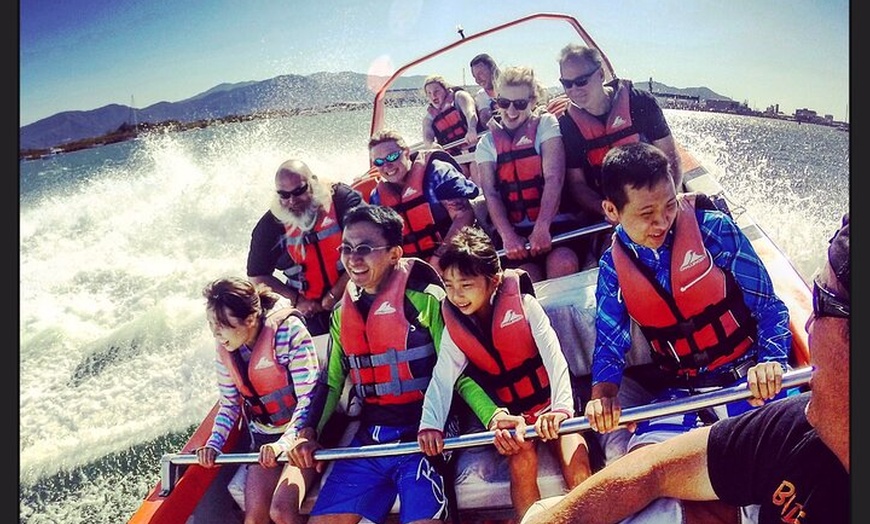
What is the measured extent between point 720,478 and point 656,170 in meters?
0.56

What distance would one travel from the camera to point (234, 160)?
14.0ft

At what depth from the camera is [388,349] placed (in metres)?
1.53

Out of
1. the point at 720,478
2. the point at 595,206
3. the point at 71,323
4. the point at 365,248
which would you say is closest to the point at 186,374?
the point at 71,323

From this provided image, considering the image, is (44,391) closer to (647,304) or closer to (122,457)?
(122,457)

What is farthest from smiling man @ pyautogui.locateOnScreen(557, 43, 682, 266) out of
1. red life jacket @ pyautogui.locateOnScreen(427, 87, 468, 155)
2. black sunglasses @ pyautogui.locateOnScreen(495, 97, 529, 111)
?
red life jacket @ pyautogui.locateOnScreen(427, 87, 468, 155)

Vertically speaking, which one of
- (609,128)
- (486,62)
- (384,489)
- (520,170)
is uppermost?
(486,62)

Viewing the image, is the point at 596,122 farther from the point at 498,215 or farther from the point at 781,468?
the point at 781,468

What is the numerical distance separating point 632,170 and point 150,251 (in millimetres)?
2960

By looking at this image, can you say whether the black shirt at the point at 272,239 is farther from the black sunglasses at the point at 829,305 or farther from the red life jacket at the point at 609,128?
the black sunglasses at the point at 829,305

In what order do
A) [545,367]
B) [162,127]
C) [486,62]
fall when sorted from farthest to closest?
[162,127] → [486,62] → [545,367]

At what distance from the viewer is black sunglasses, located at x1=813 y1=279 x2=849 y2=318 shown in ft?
3.01

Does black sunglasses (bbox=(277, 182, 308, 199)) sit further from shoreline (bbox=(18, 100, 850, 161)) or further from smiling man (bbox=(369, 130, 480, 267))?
shoreline (bbox=(18, 100, 850, 161))

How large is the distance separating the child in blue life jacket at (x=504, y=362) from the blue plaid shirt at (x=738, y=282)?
10 cm

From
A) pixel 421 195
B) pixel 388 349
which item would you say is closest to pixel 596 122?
pixel 421 195
